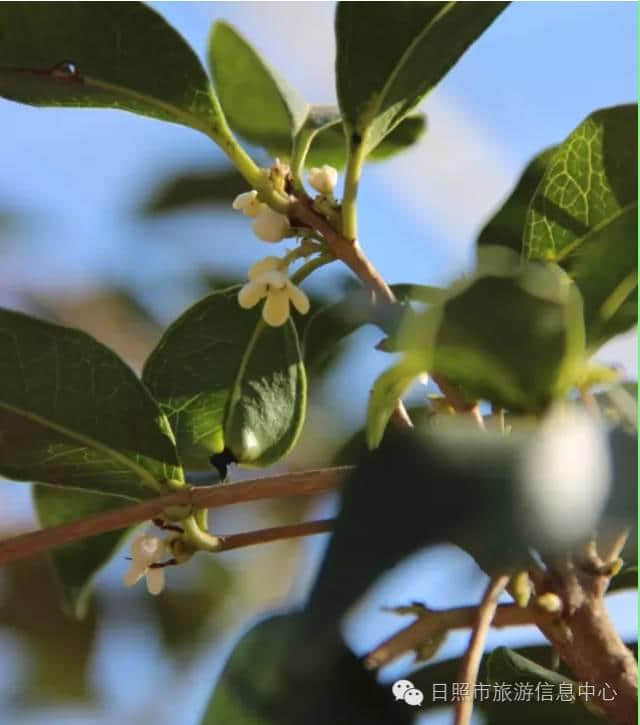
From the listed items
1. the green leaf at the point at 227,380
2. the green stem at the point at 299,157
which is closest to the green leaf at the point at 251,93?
the green stem at the point at 299,157

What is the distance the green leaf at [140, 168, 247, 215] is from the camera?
1.43m

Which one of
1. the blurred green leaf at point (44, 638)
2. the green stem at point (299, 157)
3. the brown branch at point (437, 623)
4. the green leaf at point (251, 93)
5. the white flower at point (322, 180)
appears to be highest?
the green leaf at point (251, 93)

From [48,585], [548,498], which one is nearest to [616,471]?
[548,498]

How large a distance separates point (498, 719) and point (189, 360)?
27 cm

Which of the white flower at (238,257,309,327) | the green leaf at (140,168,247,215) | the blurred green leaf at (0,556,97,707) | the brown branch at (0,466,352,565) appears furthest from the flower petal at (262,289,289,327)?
the blurred green leaf at (0,556,97,707)

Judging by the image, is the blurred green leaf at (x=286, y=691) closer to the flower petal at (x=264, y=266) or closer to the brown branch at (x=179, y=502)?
the brown branch at (x=179, y=502)

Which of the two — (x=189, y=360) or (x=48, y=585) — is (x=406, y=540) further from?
(x=48, y=585)

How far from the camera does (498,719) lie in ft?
2.11

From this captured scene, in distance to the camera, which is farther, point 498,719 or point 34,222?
point 34,222

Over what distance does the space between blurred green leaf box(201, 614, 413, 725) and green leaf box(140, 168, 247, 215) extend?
2.43ft

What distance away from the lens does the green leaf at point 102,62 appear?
1.95 feet

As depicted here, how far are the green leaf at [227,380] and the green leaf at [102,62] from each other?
0.41 ft

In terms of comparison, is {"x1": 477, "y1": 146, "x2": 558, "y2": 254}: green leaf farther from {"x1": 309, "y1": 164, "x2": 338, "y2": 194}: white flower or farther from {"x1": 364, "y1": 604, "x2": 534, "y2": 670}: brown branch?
{"x1": 364, "y1": 604, "x2": 534, "y2": 670}: brown branch

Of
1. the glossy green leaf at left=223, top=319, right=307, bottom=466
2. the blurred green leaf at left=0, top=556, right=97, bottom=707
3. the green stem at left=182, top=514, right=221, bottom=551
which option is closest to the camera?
the green stem at left=182, top=514, right=221, bottom=551
